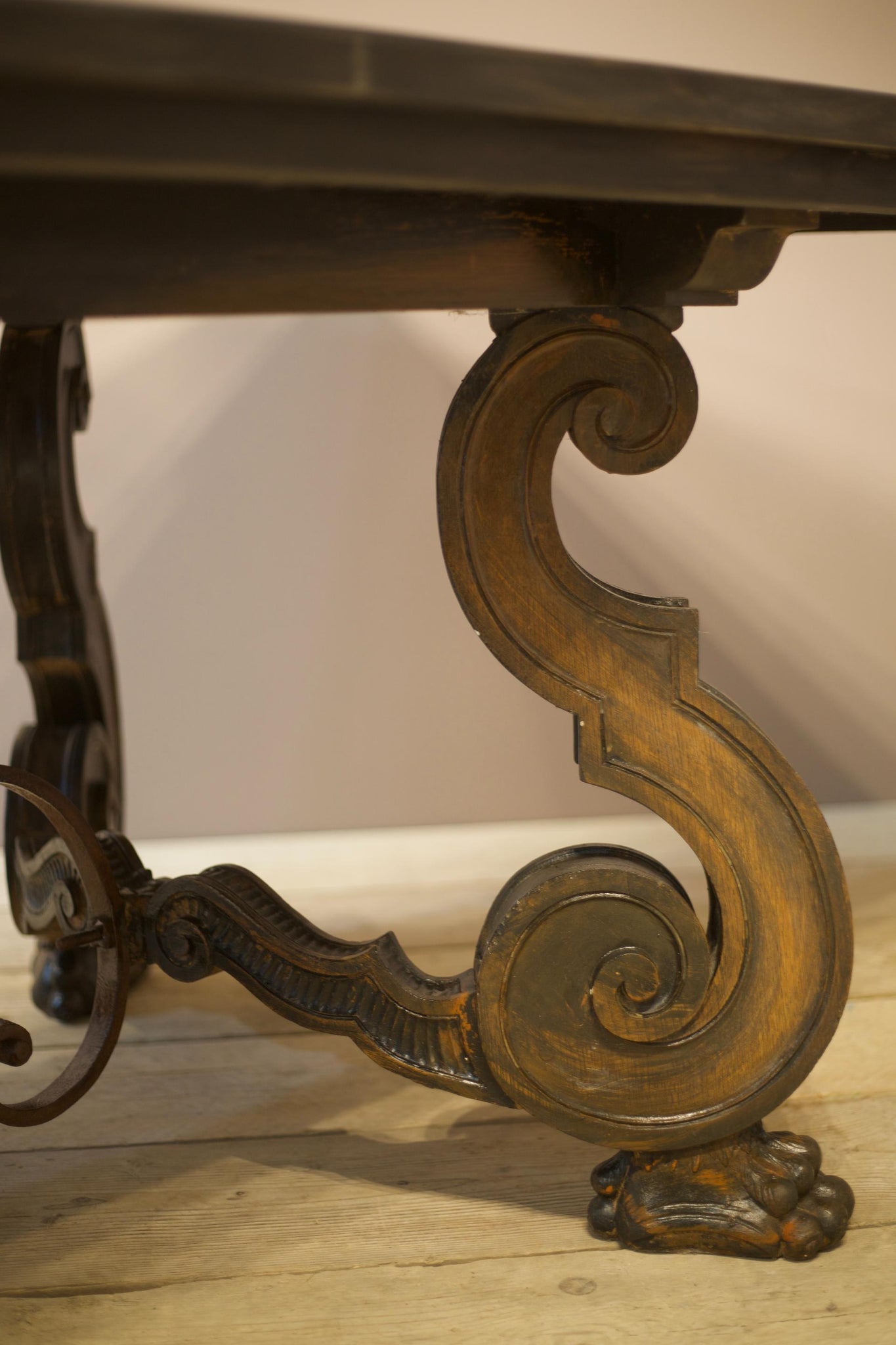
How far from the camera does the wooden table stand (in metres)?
0.42

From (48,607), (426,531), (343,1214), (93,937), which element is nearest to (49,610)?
(48,607)

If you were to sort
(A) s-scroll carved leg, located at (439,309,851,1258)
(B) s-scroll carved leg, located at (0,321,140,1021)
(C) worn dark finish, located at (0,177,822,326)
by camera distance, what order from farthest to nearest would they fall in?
1. (B) s-scroll carved leg, located at (0,321,140,1021)
2. (A) s-scroll carved leg, located at (439,309,851,1258)
3. (C) worn dark finish, located at (0,177,822,326)

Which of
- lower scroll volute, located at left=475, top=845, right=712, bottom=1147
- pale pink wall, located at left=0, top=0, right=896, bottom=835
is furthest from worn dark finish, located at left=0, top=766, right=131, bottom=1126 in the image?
pale pink wall, located at left=0, top=0, right=896, bottom=835

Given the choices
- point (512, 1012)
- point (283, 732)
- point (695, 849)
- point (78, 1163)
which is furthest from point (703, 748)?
point (283, 732)

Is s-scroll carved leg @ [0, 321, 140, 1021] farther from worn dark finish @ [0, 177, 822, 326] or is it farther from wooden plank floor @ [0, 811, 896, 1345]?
worn dark finish @ [0, 177, 822, 326]

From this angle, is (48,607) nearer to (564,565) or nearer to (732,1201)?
(564,565)

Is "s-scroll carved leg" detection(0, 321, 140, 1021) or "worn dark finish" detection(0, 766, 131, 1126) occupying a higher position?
"s-scroll carved leg" detection(0, 321, 140, 1021)

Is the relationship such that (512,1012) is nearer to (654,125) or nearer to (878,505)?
(654,125)

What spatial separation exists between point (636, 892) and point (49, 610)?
66cm

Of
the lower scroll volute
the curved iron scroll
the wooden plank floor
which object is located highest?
the curved iron scroll

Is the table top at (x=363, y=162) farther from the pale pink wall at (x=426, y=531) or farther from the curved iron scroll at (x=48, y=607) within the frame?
the pale pink wall at (x=426, y=531)

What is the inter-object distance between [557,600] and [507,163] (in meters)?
0.25

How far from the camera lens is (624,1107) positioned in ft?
2.08

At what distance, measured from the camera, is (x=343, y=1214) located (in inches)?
27.3
